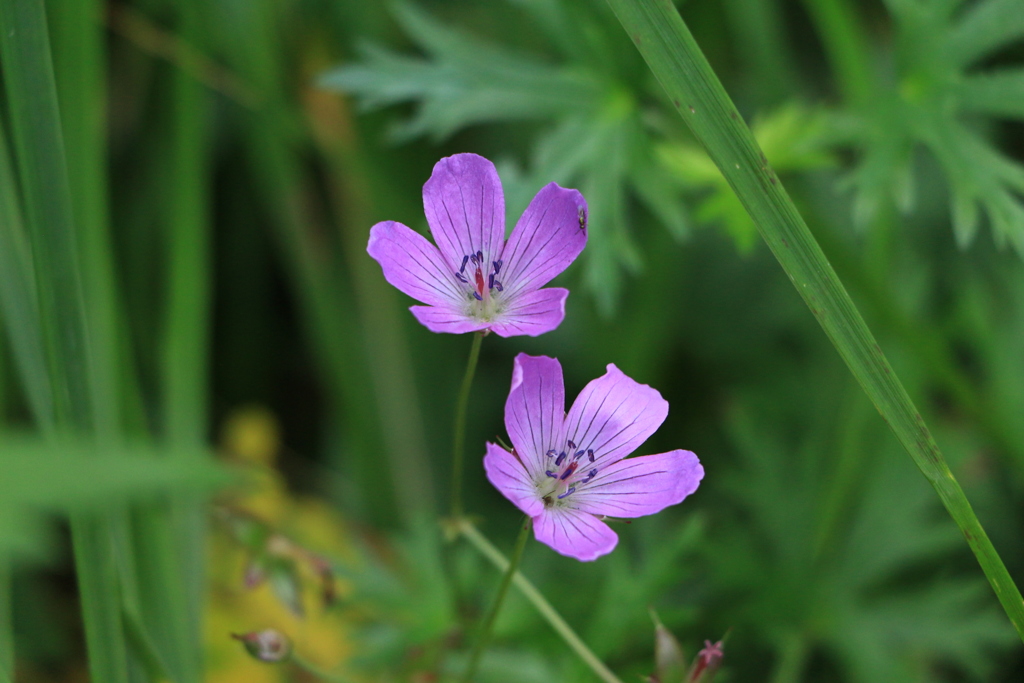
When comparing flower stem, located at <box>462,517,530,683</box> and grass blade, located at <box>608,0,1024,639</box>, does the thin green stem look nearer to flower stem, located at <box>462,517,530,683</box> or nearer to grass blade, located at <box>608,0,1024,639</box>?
flower stem, located at <box>462,517,530,683</box>

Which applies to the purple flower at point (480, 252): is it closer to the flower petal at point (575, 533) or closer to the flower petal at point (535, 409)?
the flower petal at point (535, 409)

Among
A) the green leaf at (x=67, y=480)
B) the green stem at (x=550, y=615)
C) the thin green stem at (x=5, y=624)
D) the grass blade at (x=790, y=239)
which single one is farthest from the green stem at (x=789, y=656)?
the thin green stem at (x=5, y=624)

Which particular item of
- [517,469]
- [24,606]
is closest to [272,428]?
[24,606]

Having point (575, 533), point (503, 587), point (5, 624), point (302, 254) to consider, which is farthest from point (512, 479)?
point (302, 254)

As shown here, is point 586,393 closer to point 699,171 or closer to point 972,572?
point 699,171

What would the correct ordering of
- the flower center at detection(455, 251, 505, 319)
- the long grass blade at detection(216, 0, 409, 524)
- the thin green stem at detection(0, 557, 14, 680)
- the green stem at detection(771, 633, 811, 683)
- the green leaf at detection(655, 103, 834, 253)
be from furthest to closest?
the long grass blade at detection(216, 0, 409, 524), the green stem at detection(771, 633, 811, 683), the green leaf at detection(655, 103, 834, 253), the thin green stem at detection(0, 557, 14, 680), the flower center at detection(455, 251, 505, 319)

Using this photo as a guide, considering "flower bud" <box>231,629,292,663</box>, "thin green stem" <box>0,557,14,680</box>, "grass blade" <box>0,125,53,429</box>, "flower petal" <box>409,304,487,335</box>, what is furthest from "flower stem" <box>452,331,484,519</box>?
"thin green stem" <box>0,557,14,680</box>
